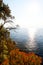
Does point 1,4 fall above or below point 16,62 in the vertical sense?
above

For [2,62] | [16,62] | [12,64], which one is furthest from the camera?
[16,62]

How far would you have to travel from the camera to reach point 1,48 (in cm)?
2653

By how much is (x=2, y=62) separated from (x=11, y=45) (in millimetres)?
3157

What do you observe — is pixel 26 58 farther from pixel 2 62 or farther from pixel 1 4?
pixel 1 4

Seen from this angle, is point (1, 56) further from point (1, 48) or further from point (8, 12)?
point (8, 12)

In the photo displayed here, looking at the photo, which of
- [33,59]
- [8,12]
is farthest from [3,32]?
[33,59]

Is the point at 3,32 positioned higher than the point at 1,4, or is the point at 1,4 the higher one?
the point at 1,4

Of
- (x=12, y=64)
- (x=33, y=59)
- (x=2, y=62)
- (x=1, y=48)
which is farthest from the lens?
(x=33, y=59)

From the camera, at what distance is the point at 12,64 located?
3375 cm

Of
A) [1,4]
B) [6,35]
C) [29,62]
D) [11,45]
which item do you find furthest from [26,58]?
[1,4]

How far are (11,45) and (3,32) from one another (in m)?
3.69

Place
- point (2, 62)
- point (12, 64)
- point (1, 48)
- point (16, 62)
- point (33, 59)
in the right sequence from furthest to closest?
point (33, 59) → point (16, 62) → point (12, 64) → point (2, 62) → point (1, 48)

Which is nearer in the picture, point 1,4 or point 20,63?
point 1,4

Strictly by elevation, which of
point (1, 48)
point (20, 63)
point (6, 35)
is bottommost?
point (20, 63)
